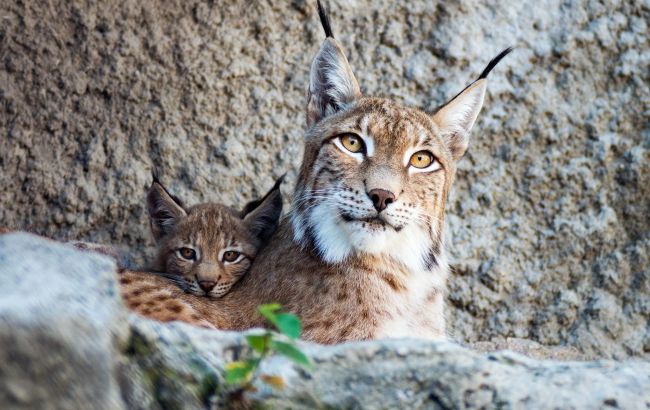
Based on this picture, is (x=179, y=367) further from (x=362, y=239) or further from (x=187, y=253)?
(x=187, y=253)

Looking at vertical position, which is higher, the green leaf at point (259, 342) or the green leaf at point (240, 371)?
the green leaf at point (259, 342)

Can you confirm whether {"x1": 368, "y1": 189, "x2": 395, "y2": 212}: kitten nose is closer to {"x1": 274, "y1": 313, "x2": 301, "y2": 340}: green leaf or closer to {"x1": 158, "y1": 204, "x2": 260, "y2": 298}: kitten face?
{"x1": 158, "y1": 204, "x2": 260, "y2": 298}: kitten face

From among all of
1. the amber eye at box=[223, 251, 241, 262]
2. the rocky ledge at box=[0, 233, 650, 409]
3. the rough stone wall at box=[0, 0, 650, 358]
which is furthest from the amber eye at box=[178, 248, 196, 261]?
the rocky ledge at box=[0, 233, 650, 409]

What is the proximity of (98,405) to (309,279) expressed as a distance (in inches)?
78.6

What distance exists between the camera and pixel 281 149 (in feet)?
17.1

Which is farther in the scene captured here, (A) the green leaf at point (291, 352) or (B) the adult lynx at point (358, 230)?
(B) the adult lynx at point (358, 230)

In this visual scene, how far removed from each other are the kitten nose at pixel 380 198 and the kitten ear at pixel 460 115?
0.78m

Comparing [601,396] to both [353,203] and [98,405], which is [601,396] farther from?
[353,203]

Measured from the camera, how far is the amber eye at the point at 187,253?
459cm

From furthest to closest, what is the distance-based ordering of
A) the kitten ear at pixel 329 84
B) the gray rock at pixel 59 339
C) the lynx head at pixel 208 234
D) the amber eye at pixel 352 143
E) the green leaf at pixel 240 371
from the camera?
the lynx head at pixel 208 234 → the kitten ear at pixel 329 84 → the amber eye at pixel 352 143 → the green leaf at pixel 240 371 → the gray rock at pixel 59 339

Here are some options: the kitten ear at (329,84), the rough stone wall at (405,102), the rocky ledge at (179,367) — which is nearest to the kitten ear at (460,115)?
the kitten ear at (329,84)

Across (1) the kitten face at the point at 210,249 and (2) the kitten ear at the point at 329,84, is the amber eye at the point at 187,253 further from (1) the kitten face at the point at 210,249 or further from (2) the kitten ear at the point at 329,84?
(2) the kitten ear at the point at 329,84

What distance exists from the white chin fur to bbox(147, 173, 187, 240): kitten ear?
84cm

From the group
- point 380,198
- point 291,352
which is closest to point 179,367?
point 291,352
